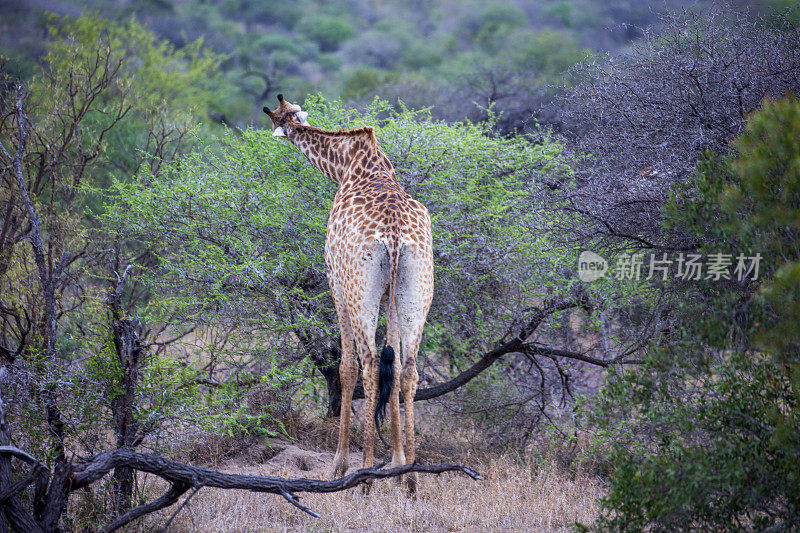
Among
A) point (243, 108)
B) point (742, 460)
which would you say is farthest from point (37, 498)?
point (243, 108)

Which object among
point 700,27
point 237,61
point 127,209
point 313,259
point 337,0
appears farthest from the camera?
point 337,0

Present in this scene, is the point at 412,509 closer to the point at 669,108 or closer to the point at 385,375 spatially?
the point at 385,375

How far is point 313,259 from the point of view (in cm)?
695

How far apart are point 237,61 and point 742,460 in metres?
31.9

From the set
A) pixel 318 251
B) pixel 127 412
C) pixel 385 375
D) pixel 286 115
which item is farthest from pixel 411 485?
pixel 286 115

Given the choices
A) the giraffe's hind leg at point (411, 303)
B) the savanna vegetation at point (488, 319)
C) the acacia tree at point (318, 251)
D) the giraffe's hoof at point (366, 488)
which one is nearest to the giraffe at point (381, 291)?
the giraffe's hind leg at point (411, 303)

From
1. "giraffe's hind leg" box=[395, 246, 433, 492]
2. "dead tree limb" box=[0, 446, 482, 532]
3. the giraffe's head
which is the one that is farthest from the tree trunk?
the giraffe's head

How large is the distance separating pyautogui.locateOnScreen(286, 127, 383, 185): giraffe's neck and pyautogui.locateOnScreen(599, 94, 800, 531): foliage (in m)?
2.94

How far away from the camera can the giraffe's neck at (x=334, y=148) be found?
6.24m

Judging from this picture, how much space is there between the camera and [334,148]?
649 cm

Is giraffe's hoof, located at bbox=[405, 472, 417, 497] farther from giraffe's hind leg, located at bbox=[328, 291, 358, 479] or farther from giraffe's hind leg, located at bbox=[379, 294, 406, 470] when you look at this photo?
giraffe's hind leg, located at bbox=[328, 291, 358, 479]

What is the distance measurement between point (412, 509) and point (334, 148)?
3.11m

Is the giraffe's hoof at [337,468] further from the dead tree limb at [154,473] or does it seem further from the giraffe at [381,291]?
the dead tree limb at [154,473]

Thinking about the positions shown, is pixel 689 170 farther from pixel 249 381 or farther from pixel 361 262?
pixel 249 381
